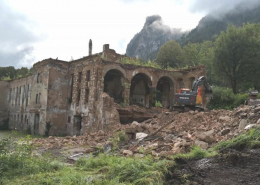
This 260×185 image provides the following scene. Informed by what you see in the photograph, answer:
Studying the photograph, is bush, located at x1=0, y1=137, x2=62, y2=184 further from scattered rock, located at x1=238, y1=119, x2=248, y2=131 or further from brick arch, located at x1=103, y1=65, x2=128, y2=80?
brick arch, located at x1=103, y1=65, x2=128, y2=80

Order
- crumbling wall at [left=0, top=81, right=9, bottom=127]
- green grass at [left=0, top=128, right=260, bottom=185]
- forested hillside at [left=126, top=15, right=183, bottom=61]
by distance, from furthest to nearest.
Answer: forested hillside at [left=126, top=15, right=183, bottom=61]
crumbling wall at [left=0, top=81, right=9, bottom=127]
green grass at [left=0, top=128, right=260, bottom=185]

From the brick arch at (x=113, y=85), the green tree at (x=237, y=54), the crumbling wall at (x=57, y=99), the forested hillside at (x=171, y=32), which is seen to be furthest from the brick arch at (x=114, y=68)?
the forested hillside at (x=171, y=32)

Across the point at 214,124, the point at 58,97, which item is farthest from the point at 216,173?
the point at 58,97

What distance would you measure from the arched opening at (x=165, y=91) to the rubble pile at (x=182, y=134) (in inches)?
438

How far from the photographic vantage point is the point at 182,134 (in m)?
12.0

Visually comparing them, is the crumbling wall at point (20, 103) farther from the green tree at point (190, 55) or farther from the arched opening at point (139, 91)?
the green tree at point (190, 55)

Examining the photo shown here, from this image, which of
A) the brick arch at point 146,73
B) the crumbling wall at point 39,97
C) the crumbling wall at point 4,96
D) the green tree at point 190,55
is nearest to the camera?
the brick arch at point 146,73

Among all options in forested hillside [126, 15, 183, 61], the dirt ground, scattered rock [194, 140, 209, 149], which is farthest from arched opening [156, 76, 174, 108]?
forested hillside [126, 15, 183, 61]

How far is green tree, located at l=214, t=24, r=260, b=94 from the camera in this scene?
106ft

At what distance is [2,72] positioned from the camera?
5712cm

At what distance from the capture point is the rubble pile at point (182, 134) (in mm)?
9836

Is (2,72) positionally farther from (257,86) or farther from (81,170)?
(81,170)

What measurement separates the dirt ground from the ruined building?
1422 centimetres

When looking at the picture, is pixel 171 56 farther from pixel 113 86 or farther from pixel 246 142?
pixel 246 142
